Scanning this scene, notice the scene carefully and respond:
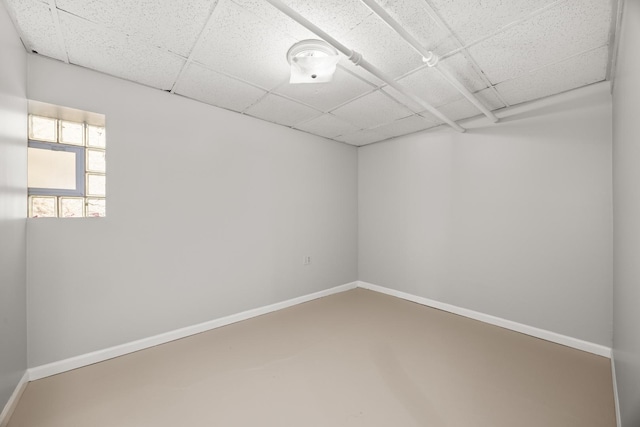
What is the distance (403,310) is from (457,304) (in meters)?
0.66

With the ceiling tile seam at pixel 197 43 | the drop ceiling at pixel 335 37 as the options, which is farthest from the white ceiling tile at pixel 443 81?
the ceiling tile seam at pixel 197 43

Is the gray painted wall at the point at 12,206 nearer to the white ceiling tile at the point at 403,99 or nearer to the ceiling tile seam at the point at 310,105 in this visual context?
the ceiling tile seam at the point at 310,105

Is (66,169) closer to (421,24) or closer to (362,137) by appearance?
(421,24)

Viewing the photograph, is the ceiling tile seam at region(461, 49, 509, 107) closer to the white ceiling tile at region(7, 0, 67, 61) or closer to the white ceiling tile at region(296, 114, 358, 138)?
the white ceiling tile at region(296, 114, 358, 138)

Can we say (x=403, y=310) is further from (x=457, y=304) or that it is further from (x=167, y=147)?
(x=167, y=147)

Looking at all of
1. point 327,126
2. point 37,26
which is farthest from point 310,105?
point 37,26

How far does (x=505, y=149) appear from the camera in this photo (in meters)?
2.88

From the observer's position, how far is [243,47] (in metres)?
1.89

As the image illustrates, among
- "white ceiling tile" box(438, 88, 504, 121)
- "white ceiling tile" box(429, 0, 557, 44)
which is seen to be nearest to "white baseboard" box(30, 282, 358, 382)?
"white ceiling tile" box(438, 88, 504, 121)

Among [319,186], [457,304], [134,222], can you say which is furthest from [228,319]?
[457,304]

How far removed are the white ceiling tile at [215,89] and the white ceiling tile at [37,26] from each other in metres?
0.80

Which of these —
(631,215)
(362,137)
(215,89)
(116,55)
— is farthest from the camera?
(362,137)

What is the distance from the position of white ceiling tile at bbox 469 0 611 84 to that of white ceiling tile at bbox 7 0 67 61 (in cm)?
281

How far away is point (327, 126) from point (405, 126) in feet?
3.39
